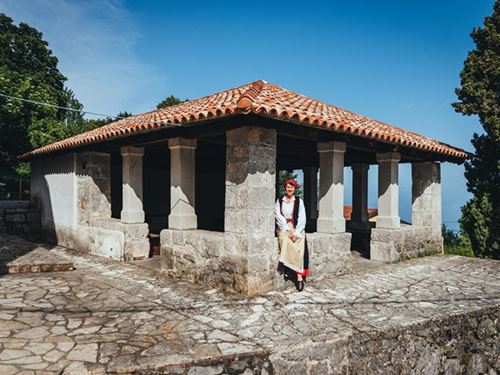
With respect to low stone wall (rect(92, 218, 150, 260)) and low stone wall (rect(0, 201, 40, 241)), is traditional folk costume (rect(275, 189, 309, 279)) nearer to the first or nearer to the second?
low stone wall (rect(92, 218, 150, 260))

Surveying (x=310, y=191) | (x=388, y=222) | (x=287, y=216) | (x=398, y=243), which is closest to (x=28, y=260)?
(x=287, y=216)

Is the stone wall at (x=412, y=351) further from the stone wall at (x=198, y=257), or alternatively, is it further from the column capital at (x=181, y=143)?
the column capital at (x=181, y=143)

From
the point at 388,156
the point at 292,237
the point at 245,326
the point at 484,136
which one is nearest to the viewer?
the point at 245,326

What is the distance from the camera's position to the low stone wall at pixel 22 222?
38.0 ft

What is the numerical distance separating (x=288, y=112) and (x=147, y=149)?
5007 mm

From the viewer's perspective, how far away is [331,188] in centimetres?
710

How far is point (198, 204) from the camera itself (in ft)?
48.2

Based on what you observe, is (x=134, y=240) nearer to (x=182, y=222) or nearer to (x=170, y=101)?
(x=182, y=222)

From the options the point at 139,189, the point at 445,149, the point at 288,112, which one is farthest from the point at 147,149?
the point at 445,149

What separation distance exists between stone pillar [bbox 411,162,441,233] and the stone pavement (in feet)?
10.0

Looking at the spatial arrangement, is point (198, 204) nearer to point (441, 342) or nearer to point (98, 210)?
point (98, 210)

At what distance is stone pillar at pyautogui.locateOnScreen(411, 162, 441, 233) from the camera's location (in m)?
10.1

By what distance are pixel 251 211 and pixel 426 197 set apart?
648cm

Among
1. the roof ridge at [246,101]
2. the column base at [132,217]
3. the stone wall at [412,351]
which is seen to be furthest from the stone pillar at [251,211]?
the column base at [132,217]
